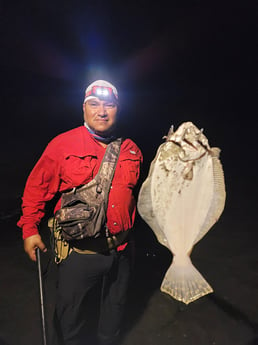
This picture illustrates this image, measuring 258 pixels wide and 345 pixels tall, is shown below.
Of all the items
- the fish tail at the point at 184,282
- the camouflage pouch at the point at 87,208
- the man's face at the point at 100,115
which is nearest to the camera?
the fish tail at the point at 184,282

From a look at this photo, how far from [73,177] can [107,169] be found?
11.4 inches

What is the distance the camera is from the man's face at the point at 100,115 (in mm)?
2234

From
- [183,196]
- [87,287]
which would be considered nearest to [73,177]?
[183,196]

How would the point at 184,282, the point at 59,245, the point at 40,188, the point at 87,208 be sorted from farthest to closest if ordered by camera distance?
the point at 59,245 < the point at 40,188 < the point at 87,208 < the point at 184,282

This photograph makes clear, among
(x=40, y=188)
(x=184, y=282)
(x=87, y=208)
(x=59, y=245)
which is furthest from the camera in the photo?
(x=59, y=245)

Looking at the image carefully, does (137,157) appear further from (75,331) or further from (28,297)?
(28,297)

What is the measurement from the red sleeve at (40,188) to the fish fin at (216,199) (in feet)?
4.06

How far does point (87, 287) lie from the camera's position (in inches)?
92.2

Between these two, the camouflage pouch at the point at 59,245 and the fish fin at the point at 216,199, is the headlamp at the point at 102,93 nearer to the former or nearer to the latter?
the fish fin at the point at 216,199

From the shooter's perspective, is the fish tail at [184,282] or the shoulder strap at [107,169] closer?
the fish tail at [184,282]

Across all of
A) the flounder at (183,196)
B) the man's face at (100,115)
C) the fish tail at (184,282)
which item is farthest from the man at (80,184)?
the fish tail at (184,282)

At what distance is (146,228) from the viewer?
228 inches

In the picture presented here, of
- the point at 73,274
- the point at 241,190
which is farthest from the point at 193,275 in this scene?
the point at 241,190

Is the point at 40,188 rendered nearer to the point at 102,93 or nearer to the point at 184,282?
the point at 102,93
